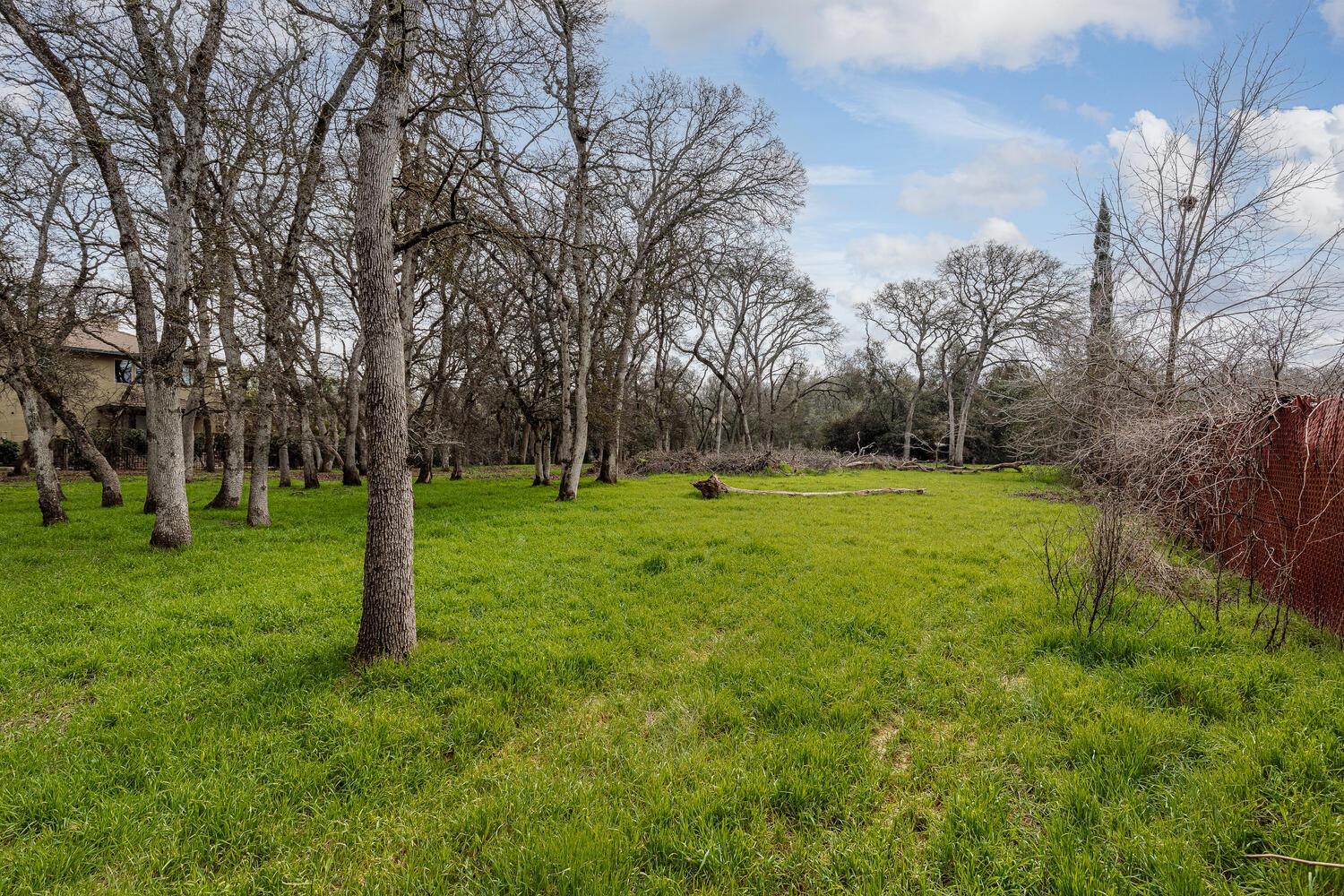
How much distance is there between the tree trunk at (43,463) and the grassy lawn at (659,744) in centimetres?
526

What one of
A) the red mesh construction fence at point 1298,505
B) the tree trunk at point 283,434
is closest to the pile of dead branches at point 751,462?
the tree trunk at point 283,434

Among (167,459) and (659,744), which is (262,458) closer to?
(167,459)

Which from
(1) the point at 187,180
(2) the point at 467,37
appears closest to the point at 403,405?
(2) the point at 467,37

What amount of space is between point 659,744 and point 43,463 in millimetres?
13154

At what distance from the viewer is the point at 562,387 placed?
1410cm

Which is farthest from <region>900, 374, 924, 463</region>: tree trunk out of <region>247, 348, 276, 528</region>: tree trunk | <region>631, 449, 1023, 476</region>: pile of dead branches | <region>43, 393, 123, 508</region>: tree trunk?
<region>43, 393, 123, 508</region>: tree trunk

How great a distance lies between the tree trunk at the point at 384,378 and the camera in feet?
12.9

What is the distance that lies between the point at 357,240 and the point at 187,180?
251 inches

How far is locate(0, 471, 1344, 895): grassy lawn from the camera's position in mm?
2193

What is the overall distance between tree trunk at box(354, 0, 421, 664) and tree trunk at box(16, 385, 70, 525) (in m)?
10.0

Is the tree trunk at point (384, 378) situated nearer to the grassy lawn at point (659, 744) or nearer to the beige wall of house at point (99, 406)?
the grassy lawn at point (659, 744)

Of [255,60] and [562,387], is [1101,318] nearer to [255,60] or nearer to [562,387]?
[562,387]

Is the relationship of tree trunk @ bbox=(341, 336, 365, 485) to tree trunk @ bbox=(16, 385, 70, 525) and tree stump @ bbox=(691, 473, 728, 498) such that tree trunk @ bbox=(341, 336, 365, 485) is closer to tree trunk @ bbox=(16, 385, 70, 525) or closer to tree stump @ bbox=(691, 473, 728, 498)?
tree trunk @ bbox=(16, 385, 70, 525)

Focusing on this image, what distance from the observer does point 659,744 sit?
308 centimetres
